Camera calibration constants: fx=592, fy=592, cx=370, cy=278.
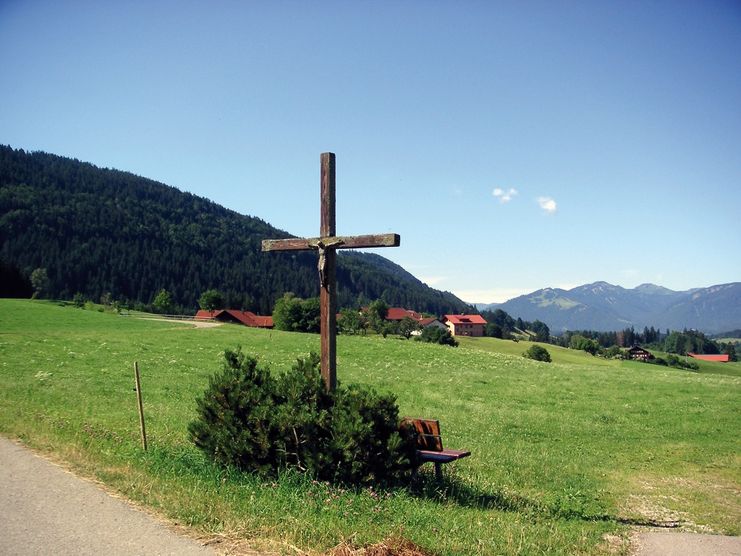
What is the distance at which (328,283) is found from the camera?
30.9 feet

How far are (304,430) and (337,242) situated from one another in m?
2.92

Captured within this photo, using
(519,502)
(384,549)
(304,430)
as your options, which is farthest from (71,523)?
(519,502)

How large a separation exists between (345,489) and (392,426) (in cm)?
117

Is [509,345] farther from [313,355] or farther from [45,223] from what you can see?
[45,223]

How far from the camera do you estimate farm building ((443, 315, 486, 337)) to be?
168250 mm

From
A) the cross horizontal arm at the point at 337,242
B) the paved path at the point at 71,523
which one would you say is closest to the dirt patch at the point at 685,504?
the cross horizontal arm at the point at 337,242

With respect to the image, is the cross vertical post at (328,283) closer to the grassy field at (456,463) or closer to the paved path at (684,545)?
the grassy field at (456,463)

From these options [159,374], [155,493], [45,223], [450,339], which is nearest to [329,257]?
[155,493]

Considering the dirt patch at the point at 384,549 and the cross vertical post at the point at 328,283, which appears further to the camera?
the cross vertical post at the point at 328,283

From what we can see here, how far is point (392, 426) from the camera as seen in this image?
881 cm

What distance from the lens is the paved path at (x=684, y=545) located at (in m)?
7.59

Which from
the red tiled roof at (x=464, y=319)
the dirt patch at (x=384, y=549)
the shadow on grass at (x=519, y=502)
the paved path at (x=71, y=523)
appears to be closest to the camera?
the dirt patch at (x=384, y=549)

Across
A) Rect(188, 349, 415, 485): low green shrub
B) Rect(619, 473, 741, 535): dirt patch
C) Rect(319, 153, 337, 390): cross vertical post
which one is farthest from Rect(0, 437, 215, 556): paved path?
Rect(619, 473, 741, 535): dirt patch

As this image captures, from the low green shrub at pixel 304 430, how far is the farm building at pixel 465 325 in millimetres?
159247
